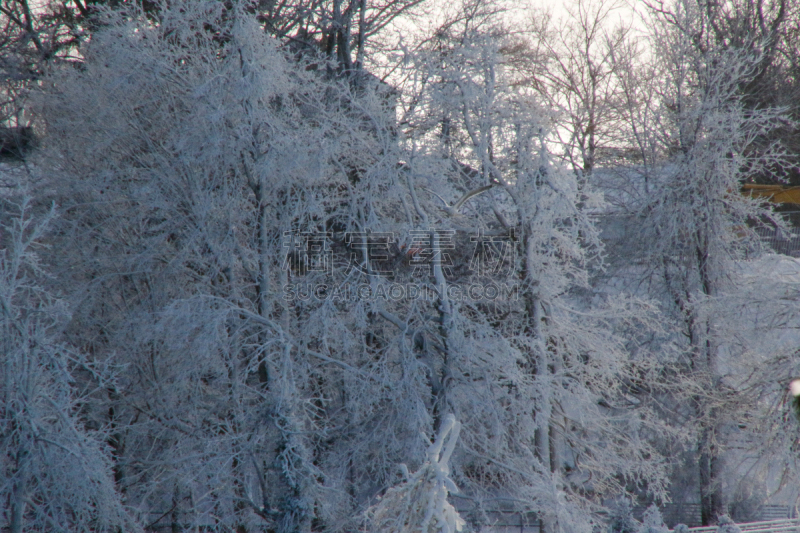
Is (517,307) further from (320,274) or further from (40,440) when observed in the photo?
(40,440)

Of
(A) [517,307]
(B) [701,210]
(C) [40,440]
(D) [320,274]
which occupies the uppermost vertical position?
(B) [701,210]

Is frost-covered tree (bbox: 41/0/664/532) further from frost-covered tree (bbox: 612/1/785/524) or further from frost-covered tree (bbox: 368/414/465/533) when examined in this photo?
frost-covered tree (bbox: 368/414/465/533)

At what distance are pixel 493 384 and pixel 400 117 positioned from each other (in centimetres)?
548

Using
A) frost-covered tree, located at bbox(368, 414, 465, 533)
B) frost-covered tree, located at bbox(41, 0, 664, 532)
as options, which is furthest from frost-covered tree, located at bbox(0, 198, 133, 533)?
frost-covered tree, located at bbox(368, 414, 465, 533)

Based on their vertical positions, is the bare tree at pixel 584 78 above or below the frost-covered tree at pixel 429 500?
above

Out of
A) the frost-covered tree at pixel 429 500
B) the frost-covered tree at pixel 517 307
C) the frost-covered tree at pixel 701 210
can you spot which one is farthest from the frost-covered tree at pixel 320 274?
the frost-covered tree at pixel 429 500

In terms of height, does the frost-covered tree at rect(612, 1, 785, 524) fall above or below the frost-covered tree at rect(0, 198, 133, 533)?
above

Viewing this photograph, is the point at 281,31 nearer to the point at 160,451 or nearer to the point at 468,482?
the point at 160,451

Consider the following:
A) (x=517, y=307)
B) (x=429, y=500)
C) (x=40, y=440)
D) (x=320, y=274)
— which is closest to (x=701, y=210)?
(x=517, y=307)

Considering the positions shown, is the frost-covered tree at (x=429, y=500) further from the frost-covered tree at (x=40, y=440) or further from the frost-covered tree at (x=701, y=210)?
the frost-covered tree at (x=701, y=210)

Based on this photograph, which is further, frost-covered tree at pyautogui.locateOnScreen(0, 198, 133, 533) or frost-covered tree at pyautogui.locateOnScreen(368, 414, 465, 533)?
frost-covered tree at pyautogui.locateOnScreen(0, 198, 133, 533)

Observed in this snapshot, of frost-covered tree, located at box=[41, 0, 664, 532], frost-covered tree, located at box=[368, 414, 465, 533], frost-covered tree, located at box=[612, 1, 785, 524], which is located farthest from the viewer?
frost-covered tree, located at box=[612, 1, 785, 524]

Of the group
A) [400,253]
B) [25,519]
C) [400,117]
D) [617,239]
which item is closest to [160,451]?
[25,519]

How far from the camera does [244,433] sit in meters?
12.5
